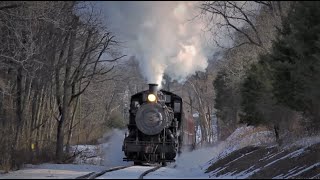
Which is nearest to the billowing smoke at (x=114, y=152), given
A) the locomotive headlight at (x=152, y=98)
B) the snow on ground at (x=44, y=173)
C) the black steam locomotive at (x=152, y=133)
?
the black steam locomotive at (x=152, y=133)

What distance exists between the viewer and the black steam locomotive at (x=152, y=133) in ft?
83.0

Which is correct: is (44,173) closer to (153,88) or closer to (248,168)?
(248,168)

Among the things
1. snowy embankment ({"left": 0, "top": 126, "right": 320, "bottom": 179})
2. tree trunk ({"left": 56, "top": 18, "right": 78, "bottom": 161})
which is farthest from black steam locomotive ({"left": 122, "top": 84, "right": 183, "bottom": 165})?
tree trunk ({"left": 56, "top": 18, "right": 78, "bottom": 161})

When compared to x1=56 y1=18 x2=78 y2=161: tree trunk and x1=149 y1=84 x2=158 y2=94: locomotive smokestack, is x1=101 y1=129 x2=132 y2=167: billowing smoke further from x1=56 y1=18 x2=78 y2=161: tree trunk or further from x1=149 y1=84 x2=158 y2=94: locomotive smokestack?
x1=149 y1=84 x2=158 y2=94: locomotive smokestack

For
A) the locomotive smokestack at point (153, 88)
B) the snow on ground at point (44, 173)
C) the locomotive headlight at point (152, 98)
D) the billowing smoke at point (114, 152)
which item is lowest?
the snow on ground at point (44, 173)

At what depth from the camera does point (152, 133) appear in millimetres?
25422

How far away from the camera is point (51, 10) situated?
20.1m

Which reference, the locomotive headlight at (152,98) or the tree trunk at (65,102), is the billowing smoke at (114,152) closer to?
the tree trunk at (65,102)

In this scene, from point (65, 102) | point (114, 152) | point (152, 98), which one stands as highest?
point (65, 102)

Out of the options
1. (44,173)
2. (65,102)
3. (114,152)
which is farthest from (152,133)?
(114,152)

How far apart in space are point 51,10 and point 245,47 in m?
27.9

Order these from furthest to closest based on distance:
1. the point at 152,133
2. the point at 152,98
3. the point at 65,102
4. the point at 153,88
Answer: the point at 65,102 → the point at 153,88 → the point at 152,98 → the point at 152,133

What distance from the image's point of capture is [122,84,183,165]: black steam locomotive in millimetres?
25312

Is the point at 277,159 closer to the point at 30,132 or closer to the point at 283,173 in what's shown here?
the point at 283,173
